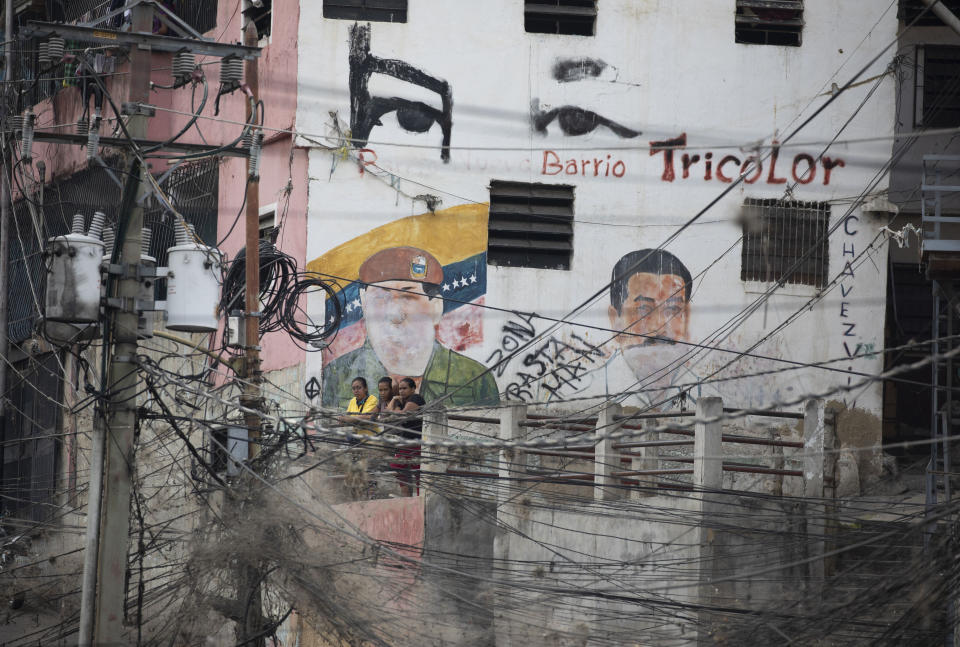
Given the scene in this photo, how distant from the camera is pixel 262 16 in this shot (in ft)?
63.8

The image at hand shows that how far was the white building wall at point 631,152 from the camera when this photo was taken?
1861 cm

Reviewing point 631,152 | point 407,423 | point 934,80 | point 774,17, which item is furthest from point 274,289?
point 934,80

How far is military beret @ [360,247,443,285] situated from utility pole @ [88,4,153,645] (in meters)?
6.77

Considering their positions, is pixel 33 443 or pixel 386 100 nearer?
pixel 386 100

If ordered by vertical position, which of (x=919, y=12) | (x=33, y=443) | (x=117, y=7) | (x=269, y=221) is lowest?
(x=33, y=443)

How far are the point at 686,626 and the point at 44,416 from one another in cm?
1577

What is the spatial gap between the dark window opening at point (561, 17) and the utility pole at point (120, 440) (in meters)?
8.29

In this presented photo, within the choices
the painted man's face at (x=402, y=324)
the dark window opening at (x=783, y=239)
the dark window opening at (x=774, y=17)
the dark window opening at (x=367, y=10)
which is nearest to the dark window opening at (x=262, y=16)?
the dark window opening at (x=367, y=10)

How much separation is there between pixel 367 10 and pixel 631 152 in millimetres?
4220

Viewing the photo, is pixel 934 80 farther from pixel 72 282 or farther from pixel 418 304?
pixel 72 282

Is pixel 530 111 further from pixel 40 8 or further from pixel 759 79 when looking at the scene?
pixel 40 8

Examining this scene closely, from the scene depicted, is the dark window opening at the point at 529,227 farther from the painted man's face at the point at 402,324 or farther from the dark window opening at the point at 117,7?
the dark window opening at the point at 117,7

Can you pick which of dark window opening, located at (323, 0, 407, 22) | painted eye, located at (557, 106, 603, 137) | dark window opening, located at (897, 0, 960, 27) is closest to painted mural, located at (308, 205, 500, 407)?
painted eye, located at (557, 106, 603, 137)

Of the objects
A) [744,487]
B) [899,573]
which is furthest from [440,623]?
[744,487]
